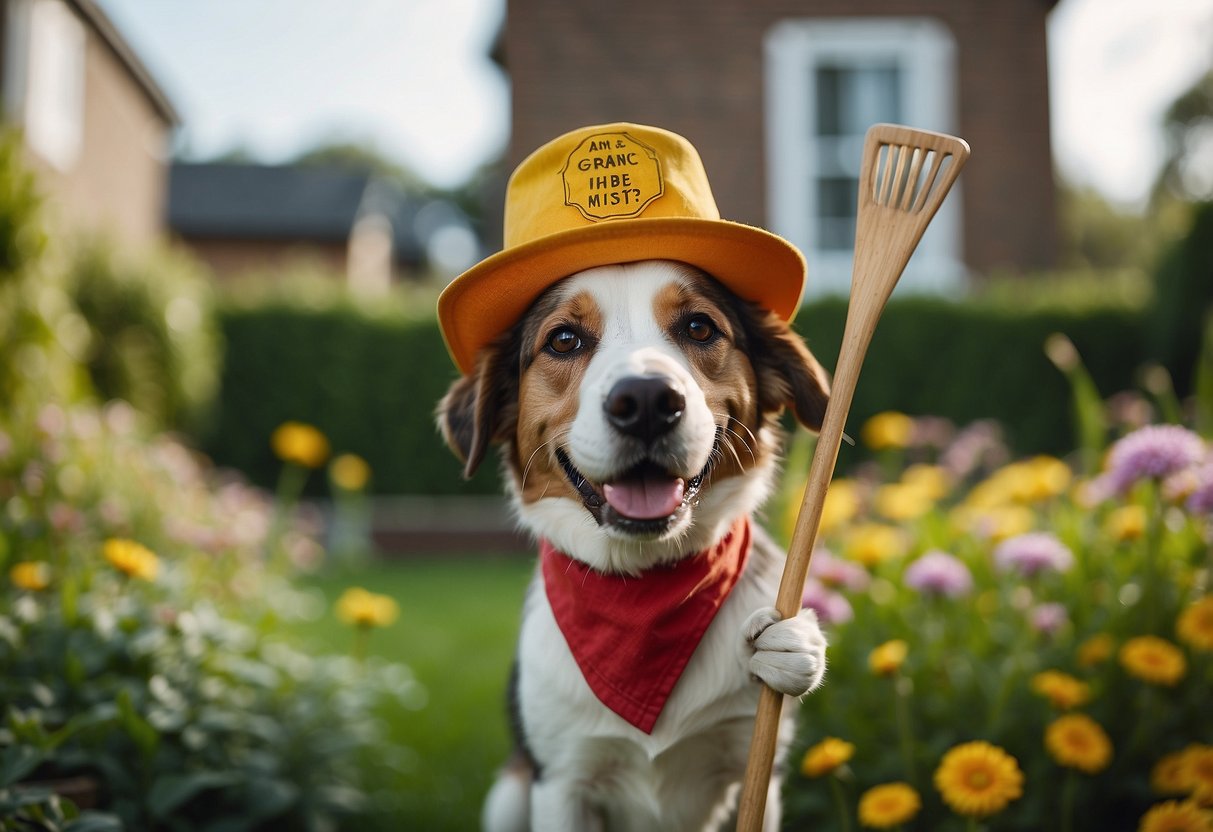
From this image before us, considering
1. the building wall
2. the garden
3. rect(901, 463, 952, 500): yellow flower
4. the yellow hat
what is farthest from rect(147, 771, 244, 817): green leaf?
the building wall

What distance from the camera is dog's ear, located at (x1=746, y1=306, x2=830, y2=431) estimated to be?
2203 millimetres

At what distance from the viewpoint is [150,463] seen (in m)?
4.61

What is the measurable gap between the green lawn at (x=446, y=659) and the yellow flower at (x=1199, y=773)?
2.12 m

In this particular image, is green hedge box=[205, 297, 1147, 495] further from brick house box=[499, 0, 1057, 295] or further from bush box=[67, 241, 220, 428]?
brick house box=[499, 0, 1057, 295]

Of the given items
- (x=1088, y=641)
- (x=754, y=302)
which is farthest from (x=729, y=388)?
(x=1088, y=641)

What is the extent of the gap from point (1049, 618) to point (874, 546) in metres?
0.55

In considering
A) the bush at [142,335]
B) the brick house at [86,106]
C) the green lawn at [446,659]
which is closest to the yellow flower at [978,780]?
the green lawn at [446,659]

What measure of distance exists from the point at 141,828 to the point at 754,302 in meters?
2.18

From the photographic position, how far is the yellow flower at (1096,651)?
252cm

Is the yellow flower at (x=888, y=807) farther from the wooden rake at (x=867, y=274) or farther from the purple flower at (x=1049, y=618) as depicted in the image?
the purple flower at (x=1049, y=618)

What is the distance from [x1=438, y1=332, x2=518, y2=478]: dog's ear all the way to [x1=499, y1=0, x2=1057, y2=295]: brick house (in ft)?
25.3

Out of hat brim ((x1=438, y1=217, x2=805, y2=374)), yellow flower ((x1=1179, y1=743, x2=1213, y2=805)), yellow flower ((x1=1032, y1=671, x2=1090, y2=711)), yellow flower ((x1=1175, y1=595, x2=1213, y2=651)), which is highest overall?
hat brim ((x1=438, y1=217, x2=805, y2=374))

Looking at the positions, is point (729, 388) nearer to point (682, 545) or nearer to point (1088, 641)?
point (682, 545)

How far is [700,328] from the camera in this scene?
2.09 meters
